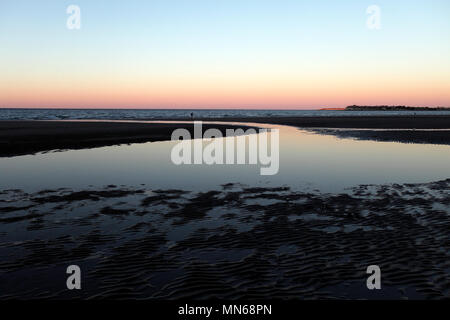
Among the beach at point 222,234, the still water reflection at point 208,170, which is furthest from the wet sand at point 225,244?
the still water reflection at point 208,170

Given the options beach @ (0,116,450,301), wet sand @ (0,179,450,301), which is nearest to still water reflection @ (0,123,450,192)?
beach @ (0,116,450,301)

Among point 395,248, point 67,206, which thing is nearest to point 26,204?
point 67,206

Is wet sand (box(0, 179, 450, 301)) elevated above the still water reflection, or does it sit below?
below

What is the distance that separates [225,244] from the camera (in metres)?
8.50

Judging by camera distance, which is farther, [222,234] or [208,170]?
[208,170]

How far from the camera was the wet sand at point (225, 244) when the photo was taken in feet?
21.1

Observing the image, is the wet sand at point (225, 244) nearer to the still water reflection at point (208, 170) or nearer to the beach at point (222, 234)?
the beach at point (222, 234)

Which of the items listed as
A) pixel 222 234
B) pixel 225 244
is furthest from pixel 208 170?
pixel 225 244

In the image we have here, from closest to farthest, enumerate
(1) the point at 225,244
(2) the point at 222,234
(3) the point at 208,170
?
(1) the point at 225,244 → (2) the point at 222,234 → (3) the point at 208,170

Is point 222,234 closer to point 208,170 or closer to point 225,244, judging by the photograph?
point 225,244

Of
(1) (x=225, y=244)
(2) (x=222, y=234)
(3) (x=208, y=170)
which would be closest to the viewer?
(1) (x=225, y=244)

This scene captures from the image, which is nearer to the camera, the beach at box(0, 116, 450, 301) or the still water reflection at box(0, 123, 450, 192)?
the beach at box(0, 116, 450, 301)

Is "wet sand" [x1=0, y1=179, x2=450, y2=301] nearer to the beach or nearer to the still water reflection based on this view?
the beach

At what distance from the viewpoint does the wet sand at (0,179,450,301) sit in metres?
6.43
